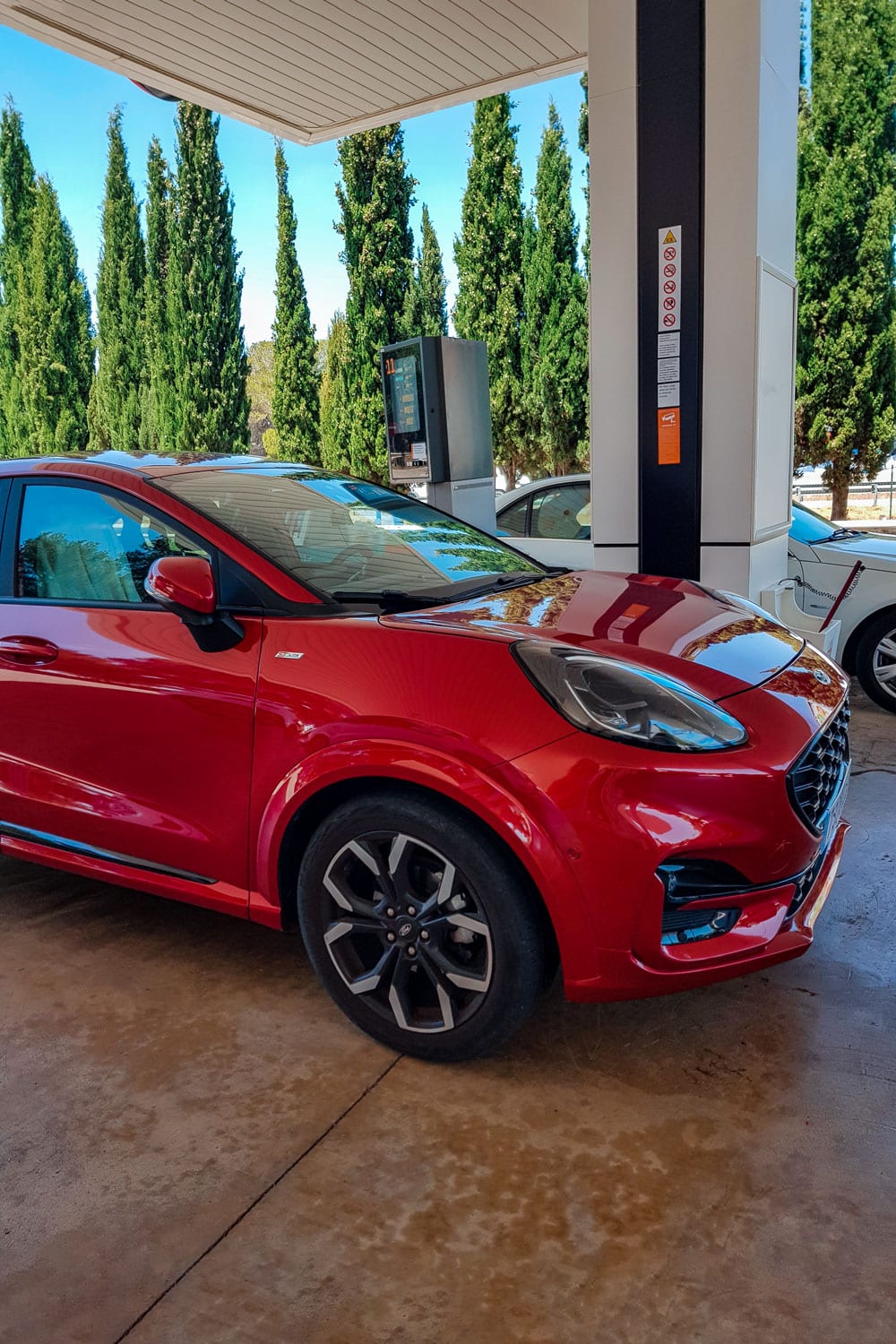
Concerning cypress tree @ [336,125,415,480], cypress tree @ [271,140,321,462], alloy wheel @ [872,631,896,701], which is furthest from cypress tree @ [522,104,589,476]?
alloy wheel @ [872,631,896,701]

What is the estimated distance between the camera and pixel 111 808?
9.30 feet

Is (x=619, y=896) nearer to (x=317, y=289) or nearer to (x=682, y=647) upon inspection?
(x=682, y=647)

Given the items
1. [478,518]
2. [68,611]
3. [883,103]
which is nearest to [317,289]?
[883,103]

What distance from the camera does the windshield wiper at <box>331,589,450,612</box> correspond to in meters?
2.67

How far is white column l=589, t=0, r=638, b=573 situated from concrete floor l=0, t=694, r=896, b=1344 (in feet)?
9.40

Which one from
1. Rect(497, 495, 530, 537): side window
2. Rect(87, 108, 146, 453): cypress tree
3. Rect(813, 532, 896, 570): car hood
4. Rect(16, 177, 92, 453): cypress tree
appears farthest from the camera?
Rect(16, 177, 92, 453): cypress tree

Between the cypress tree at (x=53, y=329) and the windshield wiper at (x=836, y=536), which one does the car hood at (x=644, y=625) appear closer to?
the windshield wiper at (x=836, y=536)

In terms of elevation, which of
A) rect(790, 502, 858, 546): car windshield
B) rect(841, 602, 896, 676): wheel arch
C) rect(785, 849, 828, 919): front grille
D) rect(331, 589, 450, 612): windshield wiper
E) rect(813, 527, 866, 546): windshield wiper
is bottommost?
rect(841, 602, 896, 676): wheel arch

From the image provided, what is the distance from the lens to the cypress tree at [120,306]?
22516 millimetres

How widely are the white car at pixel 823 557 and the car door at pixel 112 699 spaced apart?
11.8 feet

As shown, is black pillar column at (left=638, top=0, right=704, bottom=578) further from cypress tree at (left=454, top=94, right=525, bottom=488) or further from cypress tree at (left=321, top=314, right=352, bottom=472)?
cypress tree at (left=321, top=314, right=352, bottom=472)

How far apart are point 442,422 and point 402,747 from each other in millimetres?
4678

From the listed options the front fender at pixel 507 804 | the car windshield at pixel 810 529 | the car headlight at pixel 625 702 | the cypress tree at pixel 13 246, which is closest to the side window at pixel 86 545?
the front fender at pixel 507 804

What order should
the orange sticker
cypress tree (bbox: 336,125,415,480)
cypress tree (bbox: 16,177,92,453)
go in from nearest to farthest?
the orange sticker, cypress tree (bbox: 336,125,415,480), cypress tree (bbox: 16,177,92,453)
